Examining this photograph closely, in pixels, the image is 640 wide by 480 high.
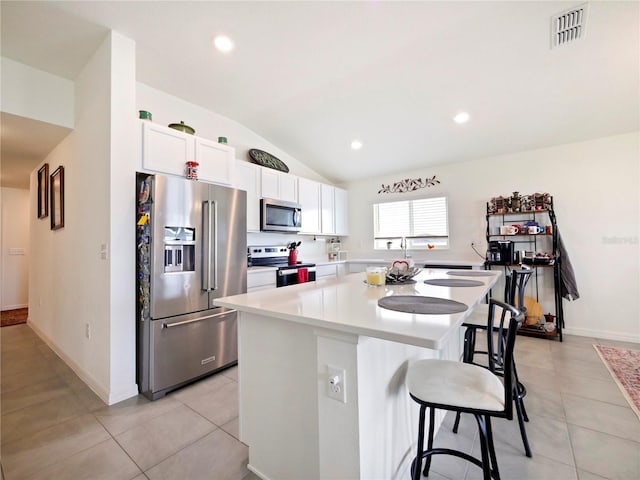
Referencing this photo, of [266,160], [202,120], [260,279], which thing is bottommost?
[260,279]

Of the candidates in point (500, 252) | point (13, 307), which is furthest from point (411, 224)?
point (13, 307)

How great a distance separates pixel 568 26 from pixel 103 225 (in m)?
3.97

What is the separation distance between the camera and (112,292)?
7.12 ft

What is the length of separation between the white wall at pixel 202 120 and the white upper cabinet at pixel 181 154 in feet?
2.27

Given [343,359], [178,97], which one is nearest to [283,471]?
[343,359]

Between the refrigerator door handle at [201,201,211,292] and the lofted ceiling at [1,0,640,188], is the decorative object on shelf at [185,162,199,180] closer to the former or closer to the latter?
the refrigerator door handle at [201,201,211,292]

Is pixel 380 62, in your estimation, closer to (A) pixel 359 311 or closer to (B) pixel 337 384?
(A) pixel 359 311

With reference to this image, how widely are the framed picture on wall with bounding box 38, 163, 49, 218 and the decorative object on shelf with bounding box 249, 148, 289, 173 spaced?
2.57 metres

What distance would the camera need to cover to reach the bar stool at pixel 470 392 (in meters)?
1.07

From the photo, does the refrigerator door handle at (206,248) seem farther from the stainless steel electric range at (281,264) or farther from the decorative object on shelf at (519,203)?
the decorative object on shelf at (519,203)

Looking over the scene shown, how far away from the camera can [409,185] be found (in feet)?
15.6

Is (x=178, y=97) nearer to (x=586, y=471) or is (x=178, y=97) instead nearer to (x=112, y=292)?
(x=112, y=292)

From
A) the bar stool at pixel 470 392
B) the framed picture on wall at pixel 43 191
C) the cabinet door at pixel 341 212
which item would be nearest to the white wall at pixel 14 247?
the framed picture on wall at pixel 43 191

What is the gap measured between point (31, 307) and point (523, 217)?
7.27 meters
